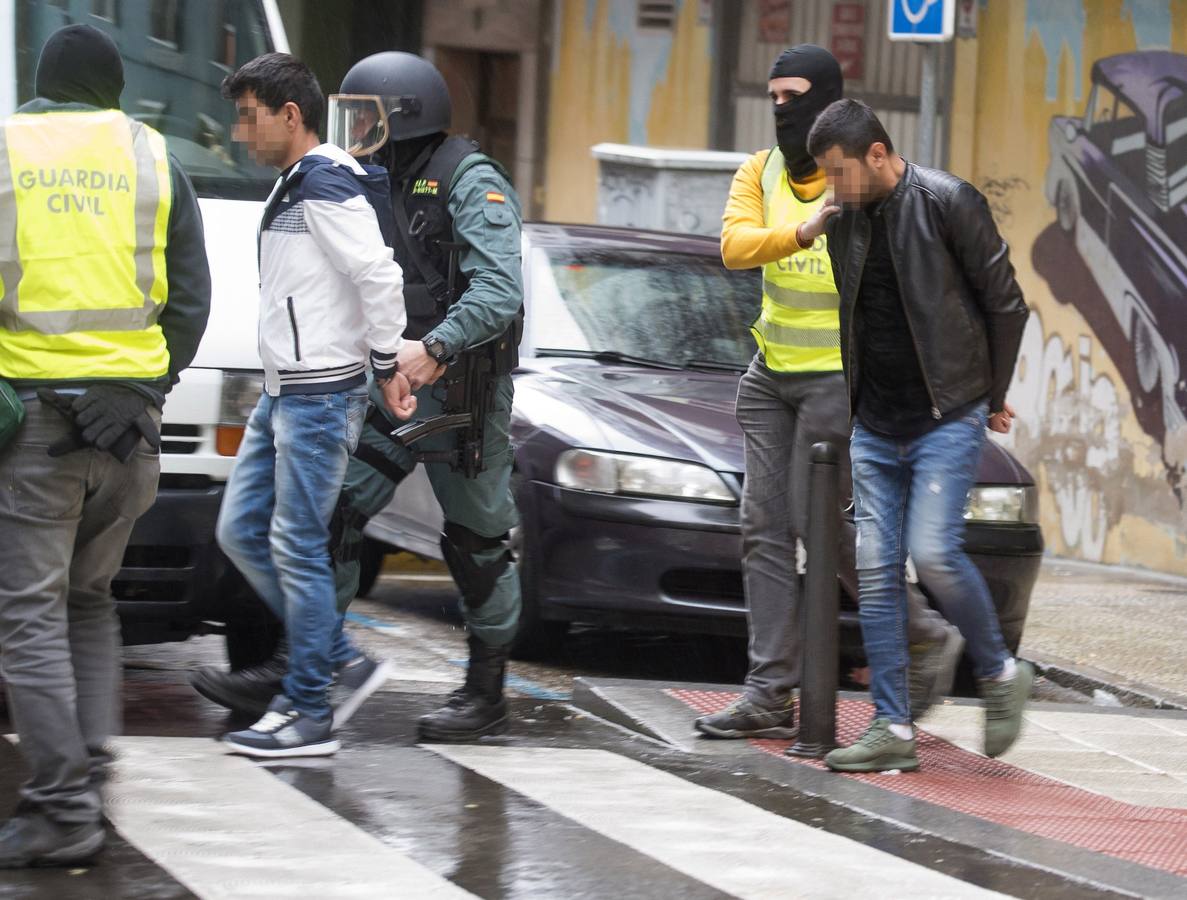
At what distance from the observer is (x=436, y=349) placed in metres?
5.34

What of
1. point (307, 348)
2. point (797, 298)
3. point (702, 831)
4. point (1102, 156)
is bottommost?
point (702, 831)

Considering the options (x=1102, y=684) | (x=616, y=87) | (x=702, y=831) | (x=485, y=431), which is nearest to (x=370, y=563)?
(x=1102, y=684)

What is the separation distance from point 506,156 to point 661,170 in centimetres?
307

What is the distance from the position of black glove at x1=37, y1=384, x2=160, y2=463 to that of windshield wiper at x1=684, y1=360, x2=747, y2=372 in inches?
150

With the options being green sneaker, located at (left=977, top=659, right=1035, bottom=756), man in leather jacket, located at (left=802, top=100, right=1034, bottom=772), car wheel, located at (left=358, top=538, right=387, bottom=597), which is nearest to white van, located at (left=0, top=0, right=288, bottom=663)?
man in leather jacket, located at (left=802, top=100, right=1034, bottom=772)

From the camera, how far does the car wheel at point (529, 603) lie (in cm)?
720

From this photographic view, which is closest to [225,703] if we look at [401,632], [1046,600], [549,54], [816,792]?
[816,792]

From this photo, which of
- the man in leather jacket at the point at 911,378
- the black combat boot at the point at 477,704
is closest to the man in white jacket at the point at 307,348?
the black combat boot at the point at 477,704

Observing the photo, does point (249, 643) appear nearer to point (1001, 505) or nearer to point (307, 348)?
point (307, 348)

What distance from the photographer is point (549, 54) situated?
15031mm

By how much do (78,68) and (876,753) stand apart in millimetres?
2678

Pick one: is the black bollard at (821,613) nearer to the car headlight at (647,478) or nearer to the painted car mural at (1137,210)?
the car headlight at (647,478)

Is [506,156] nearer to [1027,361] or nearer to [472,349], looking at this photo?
[1027,361]

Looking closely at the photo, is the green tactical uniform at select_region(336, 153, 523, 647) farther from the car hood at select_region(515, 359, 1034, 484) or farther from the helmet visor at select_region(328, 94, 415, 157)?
the car hood at select_region(515, 359, 1034, 484)
